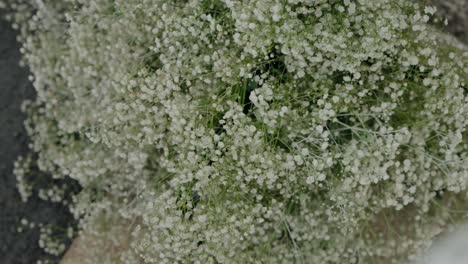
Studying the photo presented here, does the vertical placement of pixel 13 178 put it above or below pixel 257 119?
below

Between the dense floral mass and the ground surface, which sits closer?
the dense floral mass

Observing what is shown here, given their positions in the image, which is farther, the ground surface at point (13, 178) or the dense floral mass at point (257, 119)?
the ground surface at point (13, 178)

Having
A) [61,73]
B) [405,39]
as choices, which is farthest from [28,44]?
[405,39]

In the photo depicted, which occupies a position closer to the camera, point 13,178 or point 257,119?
point 257,119

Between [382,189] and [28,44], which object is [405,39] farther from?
[28,44]
